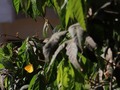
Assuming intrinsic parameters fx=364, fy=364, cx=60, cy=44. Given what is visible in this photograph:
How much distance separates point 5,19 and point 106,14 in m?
4.31

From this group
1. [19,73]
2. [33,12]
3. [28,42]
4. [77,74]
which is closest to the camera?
[77,74]

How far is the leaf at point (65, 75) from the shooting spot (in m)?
0.87

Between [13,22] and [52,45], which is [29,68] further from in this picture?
[13,22]

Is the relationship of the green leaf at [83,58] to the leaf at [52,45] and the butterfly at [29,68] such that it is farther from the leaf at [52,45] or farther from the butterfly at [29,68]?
the butterfly at [29,68]

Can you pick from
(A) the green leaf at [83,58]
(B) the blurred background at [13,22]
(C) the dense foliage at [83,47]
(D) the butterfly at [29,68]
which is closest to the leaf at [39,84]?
(C) the dense foliage at [83,47]

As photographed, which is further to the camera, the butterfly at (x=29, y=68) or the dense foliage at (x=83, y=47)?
the butterfly at (x=29, y=68)

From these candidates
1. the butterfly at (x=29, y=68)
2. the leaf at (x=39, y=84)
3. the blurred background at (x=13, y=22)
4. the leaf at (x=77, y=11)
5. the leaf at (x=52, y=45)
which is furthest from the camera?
the blurred background at (x=13, y=22)

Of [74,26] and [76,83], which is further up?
[74,26]

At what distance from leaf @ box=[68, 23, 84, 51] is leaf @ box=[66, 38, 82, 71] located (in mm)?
11

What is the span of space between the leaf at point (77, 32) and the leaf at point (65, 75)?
4.2 inches

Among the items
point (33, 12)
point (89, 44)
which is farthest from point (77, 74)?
point (33, 12)

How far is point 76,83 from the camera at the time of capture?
0.91 m

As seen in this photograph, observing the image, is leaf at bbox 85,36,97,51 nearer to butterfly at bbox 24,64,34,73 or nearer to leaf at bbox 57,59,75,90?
leaf at bbox 57,59,75,90

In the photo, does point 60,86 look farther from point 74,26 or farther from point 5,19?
point 5,19
